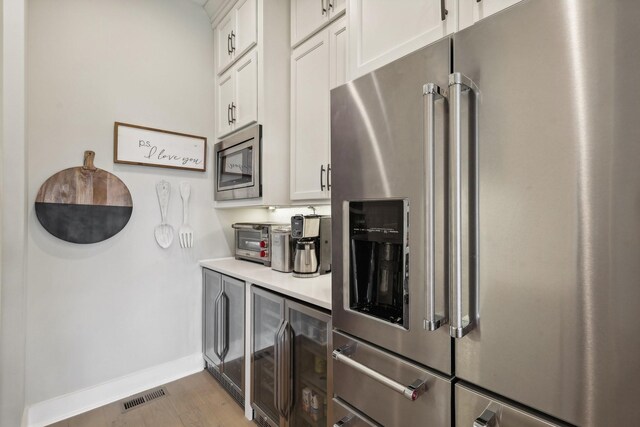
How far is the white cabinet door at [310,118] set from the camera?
5.64 feet

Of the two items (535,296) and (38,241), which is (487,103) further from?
(38,241)

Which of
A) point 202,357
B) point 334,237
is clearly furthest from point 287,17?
point 202,357

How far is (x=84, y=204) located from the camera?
193cm

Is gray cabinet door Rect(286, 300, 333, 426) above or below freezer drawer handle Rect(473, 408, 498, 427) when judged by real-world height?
below

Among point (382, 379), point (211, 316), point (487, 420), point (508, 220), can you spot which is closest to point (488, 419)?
point (487, 420)

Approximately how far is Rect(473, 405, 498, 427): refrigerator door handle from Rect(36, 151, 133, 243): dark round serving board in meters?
2.23

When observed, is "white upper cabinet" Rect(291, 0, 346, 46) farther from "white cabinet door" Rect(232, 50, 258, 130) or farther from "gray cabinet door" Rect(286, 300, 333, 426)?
"gray cabinet door" Rect(286, 300, 333, 426)

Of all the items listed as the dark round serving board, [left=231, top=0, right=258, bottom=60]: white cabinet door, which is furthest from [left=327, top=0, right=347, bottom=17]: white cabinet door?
the dark round serving board

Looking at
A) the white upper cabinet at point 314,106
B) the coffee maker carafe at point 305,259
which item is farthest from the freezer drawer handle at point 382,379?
the white upper cabinet at point 314,106

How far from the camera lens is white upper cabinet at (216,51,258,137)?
201 cm

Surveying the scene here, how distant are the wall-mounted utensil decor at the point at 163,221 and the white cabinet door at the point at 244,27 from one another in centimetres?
110

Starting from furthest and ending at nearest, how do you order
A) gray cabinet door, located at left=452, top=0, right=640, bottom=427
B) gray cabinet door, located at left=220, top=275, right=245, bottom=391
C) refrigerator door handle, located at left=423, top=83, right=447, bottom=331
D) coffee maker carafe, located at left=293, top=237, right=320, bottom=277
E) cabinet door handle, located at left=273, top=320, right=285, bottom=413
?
gray cabinet door, located at left=220, top=275, right=245, bottom=391, coffee maker carafe, located at left=293, top=237, right=320, bottom=277, cabinet door handle, located at left=273, top=320, right=285, bottom=413, refrigerator door handle, located at left=423, top=83, right=447, bottom=331, gray cabinet door, located at left=452, top=0, right=640, bottom=427

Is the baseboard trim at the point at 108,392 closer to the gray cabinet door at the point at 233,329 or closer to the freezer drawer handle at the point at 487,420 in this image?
the gray cabinet door at the point at 233,329

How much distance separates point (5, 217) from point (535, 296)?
197cm
